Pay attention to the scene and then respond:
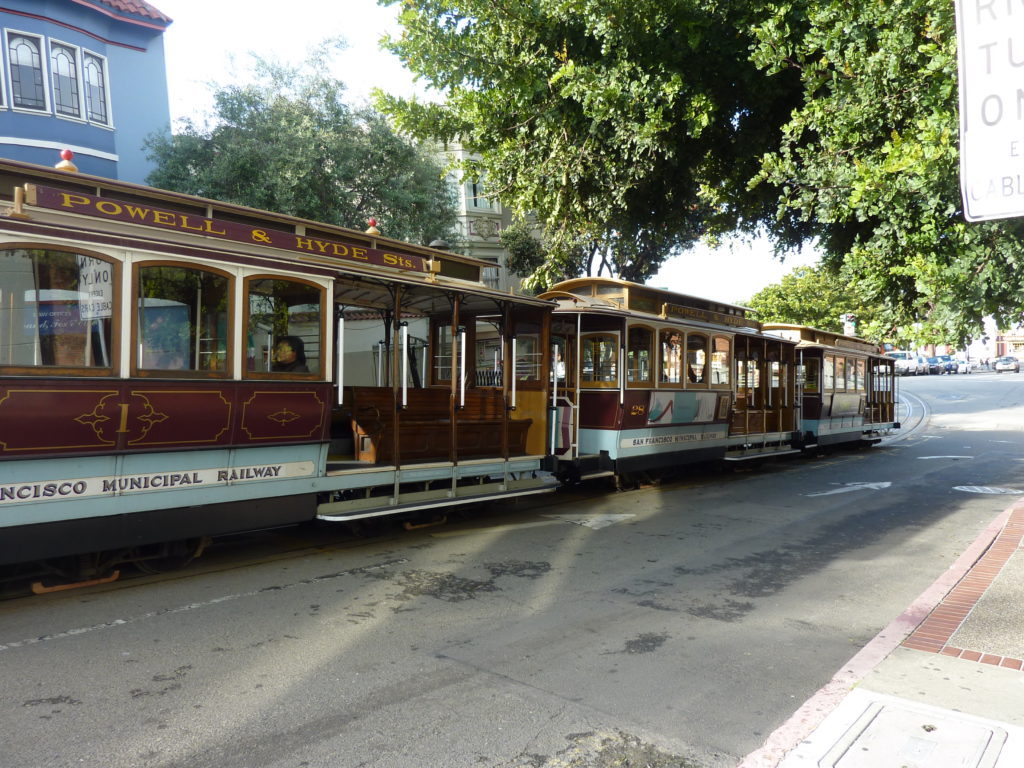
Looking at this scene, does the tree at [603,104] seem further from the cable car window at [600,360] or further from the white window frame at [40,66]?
the white window frame at [40,66]

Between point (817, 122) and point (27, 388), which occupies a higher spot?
point (817, 122)

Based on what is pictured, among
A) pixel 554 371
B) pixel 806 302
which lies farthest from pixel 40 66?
pixel 806 302

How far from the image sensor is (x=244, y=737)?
12.7 ft

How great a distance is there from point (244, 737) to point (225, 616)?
211 cm

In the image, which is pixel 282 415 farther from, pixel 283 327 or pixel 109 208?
pixel 109 208

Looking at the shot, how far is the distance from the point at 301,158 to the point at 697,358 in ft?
35.9

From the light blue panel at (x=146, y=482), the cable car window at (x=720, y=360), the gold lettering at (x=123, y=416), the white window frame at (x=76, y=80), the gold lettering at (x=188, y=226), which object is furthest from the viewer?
the white window frame at (x=76, y=80)

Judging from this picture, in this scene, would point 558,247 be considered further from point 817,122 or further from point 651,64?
point 817,122

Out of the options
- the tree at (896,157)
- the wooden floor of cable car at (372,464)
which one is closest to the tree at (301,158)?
the wooden floor of cable car at (372,464)

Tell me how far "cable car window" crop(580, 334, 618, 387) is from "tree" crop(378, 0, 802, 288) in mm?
2341

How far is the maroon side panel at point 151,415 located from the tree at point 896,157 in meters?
6.58

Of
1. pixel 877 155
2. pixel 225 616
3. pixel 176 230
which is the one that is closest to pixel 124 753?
pixel 225 616

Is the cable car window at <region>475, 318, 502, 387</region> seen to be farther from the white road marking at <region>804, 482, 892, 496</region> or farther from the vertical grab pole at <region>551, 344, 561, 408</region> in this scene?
the white road marking at <region>804, 482, 892, 496</region>

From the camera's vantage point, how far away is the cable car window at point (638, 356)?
40.9ft
